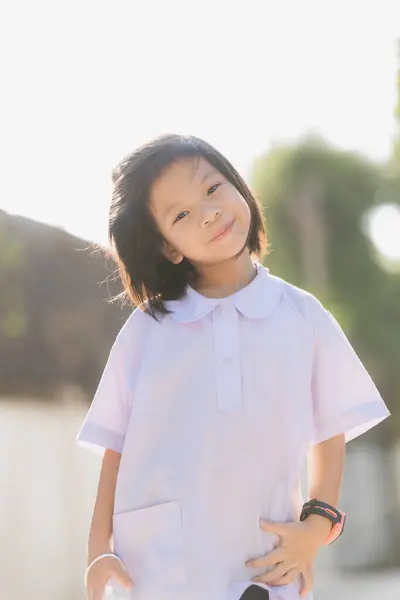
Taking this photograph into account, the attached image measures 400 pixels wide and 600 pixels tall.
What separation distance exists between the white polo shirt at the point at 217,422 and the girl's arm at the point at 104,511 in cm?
4

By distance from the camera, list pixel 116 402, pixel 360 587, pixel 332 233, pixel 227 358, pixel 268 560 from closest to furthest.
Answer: pixel 268 560
pixel 227 358
pixel 116 402
pixel 360 587
pixel 332 233

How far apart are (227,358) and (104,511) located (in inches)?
16.4

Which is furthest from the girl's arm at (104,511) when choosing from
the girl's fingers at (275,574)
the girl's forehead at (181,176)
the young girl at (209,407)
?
the girl's forehead at (181,176)

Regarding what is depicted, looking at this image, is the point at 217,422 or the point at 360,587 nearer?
the point at 217,422

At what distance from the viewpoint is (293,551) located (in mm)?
2090

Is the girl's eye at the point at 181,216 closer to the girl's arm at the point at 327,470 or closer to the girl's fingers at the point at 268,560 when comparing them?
the girl's arm at the point at 327,470

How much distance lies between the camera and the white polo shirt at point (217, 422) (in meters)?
2.09

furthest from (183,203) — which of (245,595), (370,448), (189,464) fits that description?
(370,448)

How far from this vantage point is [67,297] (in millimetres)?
4902

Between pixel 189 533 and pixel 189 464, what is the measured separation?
0.13 metres

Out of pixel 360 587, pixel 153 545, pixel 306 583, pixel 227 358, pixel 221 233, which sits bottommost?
pixel 360 587

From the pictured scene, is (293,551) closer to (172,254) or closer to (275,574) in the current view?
(275,574)

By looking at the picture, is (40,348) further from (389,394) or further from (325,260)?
(325,260)

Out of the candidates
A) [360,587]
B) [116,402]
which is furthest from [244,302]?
[360,587]
